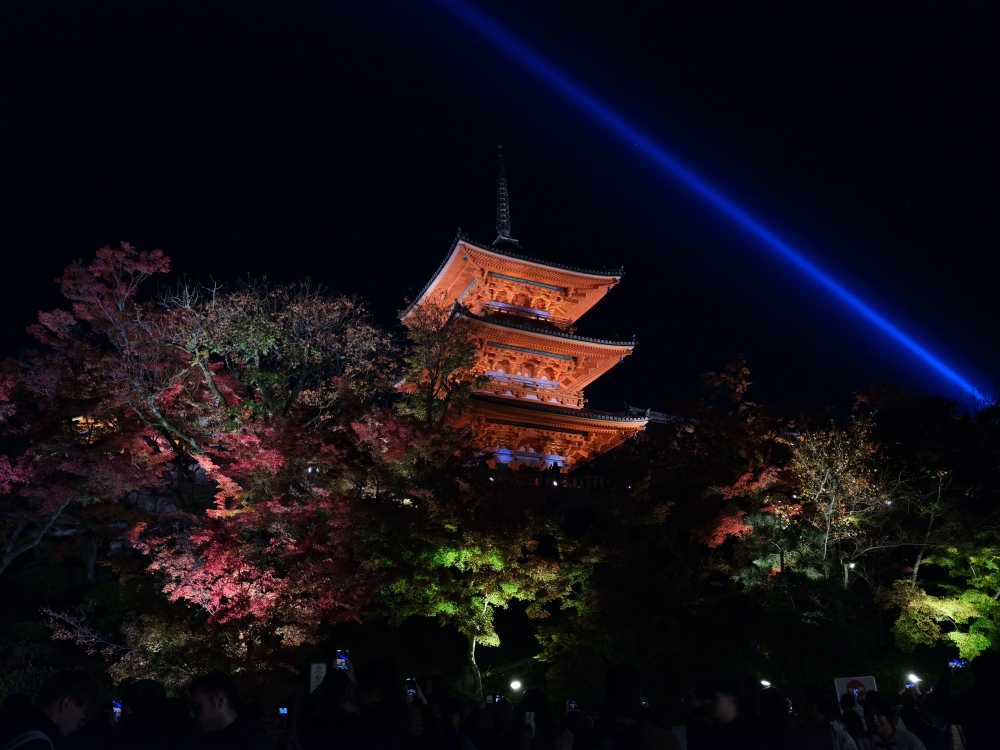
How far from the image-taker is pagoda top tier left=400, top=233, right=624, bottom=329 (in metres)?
27.3

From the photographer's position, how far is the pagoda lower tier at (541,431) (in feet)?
78.0

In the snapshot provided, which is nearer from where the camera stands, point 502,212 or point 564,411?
point 564,411

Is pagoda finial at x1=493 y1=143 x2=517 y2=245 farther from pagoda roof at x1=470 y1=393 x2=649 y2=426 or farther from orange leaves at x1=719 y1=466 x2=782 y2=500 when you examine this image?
orange leaves at x1=719 y1=466 x2=782 y2=500

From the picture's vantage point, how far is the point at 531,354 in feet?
88.3

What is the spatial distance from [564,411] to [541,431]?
1270 millimetres

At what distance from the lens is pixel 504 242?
3250 cm

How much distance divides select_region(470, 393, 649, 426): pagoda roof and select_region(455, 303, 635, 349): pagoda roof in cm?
294

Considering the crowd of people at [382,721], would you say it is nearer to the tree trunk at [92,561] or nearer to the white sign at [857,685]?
the white sign at [857,685]

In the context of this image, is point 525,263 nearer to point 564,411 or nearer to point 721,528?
point 564,411

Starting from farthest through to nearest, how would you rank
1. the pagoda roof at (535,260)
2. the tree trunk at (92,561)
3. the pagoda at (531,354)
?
the pagoda roof at (535,260)
the pagoda at (531,354)
the tree trunk at (92,561)

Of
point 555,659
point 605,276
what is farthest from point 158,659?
point 605,276

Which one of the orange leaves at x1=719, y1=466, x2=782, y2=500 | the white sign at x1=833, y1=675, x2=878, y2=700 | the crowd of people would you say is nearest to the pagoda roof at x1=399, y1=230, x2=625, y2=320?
the orange leaves at x1=719, y1=466, x2=782, y2=500

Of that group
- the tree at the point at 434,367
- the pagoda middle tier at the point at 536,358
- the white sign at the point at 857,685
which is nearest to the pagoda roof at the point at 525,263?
the pagoda middle tier at the point at 536,358

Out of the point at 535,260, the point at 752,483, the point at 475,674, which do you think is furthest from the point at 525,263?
the point at 475,674
